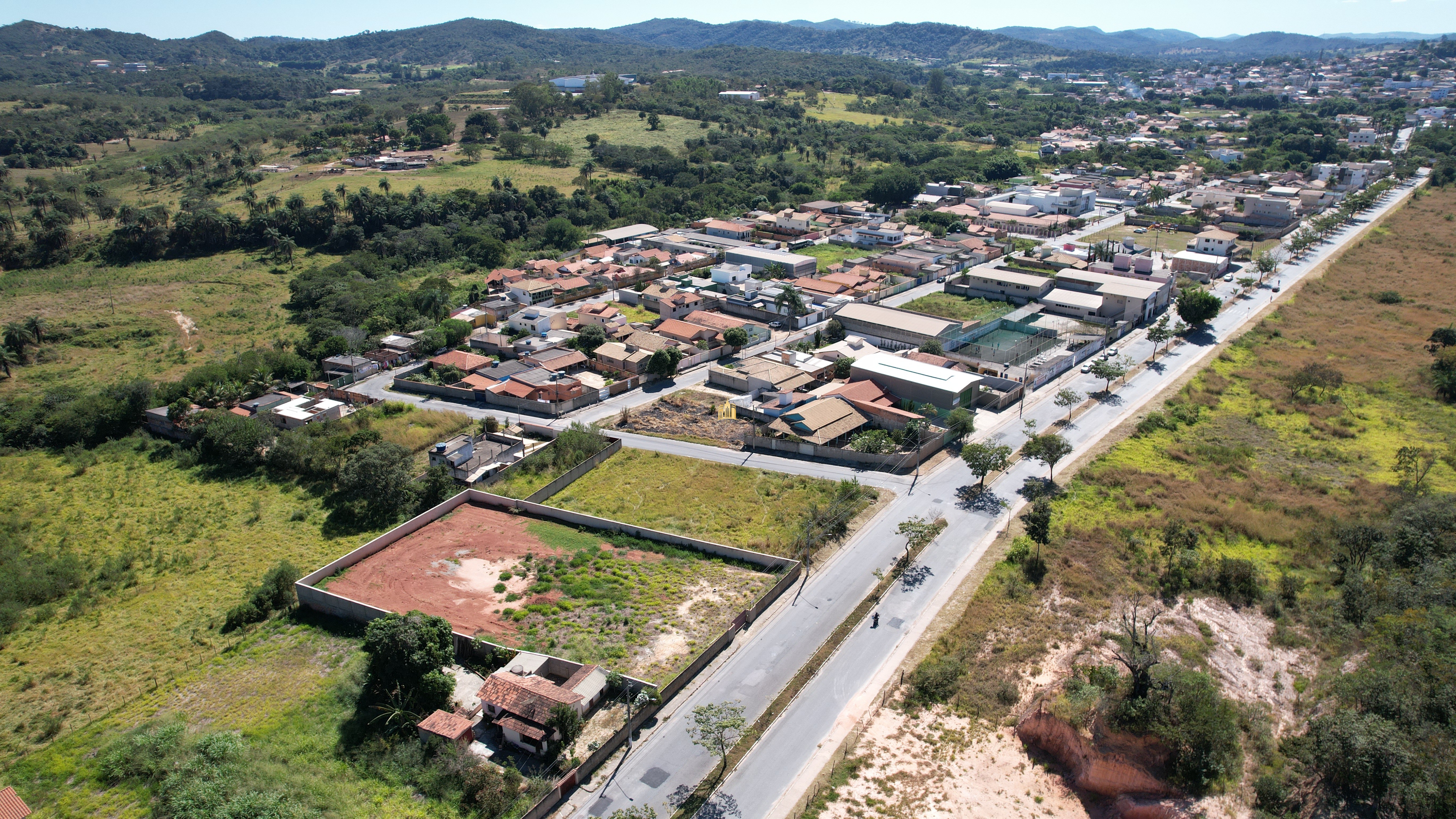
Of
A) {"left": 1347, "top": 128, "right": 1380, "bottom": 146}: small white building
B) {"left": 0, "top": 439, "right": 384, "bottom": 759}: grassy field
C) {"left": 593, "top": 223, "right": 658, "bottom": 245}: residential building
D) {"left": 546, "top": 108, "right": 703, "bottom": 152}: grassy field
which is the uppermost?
{"left": 546, "top": 108, "right": 703, "bottom": 152}: grassy field

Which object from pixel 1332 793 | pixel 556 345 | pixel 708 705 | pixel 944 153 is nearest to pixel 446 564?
pixel 708 705

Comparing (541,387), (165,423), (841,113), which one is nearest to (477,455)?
(541,387)

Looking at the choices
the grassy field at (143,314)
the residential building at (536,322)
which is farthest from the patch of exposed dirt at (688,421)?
the grassy field at (143,314)

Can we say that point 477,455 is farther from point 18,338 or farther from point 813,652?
point 18,338

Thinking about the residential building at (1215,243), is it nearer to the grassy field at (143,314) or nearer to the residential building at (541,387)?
the residential building at (541,387)

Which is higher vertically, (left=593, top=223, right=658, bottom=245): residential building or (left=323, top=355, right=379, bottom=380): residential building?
(left=593, top=223, right=658, bottom=245): residential building

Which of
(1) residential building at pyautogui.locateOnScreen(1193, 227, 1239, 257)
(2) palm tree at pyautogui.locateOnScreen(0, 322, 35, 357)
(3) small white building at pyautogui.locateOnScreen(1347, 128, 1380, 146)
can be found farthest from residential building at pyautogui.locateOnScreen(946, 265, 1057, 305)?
(3) small white building at pyautogui.locateOnScreen(1347, 128, 1380, 146)

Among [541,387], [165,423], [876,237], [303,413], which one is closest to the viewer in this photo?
[303,413]

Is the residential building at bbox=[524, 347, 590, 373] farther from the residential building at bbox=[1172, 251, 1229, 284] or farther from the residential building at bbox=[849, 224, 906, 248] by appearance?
the residential building at bbox=[1172, 251, 1229, 284]

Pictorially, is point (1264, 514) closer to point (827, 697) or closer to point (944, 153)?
point (827, 697)
